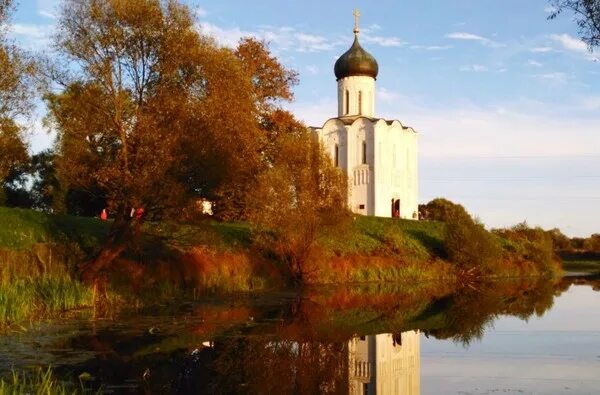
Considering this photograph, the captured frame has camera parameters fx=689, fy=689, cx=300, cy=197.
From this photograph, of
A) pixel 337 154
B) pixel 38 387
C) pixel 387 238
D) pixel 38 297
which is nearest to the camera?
pixel 38 387

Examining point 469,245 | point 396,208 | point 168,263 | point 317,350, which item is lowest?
point 317,350

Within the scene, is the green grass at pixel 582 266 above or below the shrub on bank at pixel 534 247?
below

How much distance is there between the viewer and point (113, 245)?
2017 centimetres

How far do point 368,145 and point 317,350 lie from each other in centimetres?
4600

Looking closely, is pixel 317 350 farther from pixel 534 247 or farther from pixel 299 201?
pixel 534 247

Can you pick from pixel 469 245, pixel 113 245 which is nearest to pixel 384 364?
pixel 113 245

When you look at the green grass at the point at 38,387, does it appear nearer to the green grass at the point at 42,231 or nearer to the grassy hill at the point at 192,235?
the grassy hill at the point at 192,235

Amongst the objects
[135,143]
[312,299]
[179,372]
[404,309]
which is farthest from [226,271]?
[179,372]

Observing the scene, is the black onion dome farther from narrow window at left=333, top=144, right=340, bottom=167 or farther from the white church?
narrow window at left=333, top=144, right=340, bottom=167

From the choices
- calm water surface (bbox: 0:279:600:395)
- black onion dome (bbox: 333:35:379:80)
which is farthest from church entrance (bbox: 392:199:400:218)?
calm water surface (bbox: 0:279:600:395)

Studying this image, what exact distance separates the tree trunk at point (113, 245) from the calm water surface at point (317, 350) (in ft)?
7.98

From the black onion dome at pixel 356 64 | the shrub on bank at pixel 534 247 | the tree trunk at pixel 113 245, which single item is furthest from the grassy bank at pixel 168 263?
the black onion dome at pixel 356 64

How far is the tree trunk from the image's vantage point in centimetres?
1986

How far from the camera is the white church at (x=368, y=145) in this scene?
191 ft
